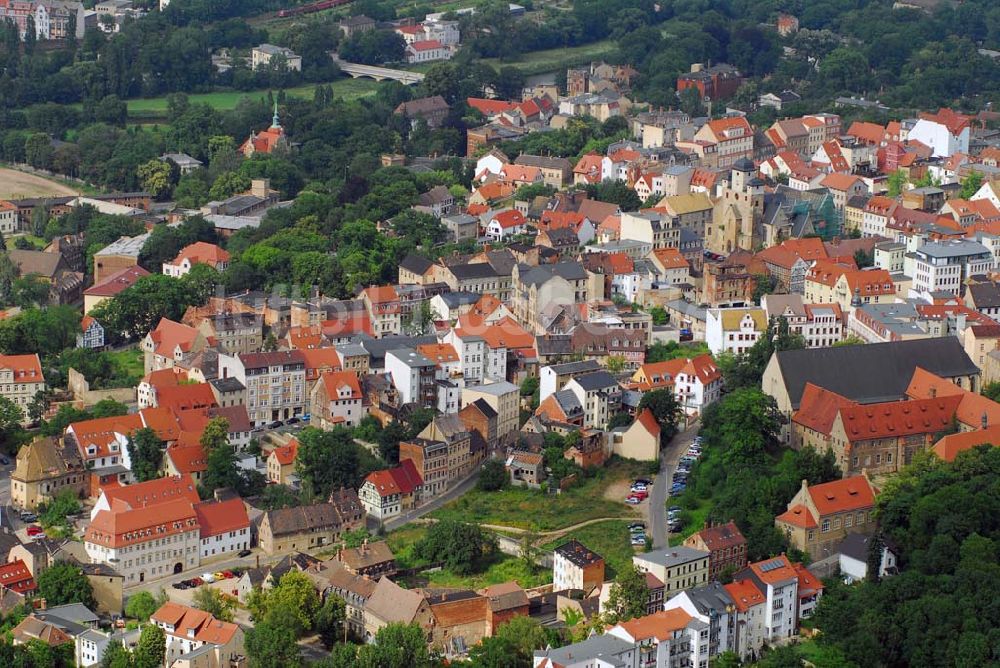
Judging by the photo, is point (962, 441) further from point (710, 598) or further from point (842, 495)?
point (710, 598)

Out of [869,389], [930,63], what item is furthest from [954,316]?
[930,63]

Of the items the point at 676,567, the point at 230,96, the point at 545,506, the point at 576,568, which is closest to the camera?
the point at 676,567

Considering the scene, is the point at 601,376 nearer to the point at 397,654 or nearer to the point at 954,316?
the point at 954,316

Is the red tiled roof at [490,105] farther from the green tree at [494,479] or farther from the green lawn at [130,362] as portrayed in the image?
the green tree at [494,479]

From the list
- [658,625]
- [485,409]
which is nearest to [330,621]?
[658,625]

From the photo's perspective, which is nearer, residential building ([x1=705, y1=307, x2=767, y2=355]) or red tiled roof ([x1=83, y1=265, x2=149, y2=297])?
residential building ([x1=705, y1=307, x2=767, y2=355])

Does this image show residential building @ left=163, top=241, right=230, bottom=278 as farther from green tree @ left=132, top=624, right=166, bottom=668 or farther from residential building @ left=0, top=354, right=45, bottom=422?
green tree @ left=132, top=624, right=166, bottom=668

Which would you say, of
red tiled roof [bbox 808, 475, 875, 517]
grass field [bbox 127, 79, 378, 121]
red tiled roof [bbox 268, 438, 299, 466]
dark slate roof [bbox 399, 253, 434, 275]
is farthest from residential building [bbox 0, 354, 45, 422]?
grass field [bbox 127, 79, 378, 121]
